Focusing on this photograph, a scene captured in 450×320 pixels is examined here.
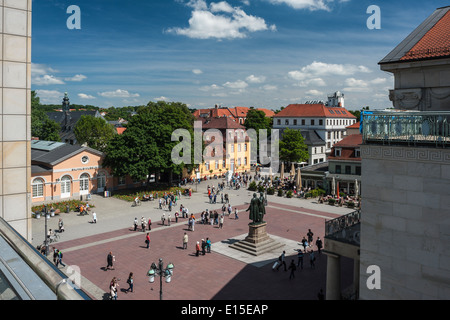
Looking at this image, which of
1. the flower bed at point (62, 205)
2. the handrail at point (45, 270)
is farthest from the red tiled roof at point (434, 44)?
the flower bed at point (62, 205)

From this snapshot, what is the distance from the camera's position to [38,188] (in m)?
40.7

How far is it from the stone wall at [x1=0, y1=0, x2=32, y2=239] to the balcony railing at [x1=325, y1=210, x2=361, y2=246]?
38.6 feet

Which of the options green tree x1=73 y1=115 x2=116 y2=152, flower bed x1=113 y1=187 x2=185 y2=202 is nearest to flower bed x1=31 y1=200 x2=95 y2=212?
flower bed x1=113 y1=187 x2=185 y2=202

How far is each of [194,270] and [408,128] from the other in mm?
15169

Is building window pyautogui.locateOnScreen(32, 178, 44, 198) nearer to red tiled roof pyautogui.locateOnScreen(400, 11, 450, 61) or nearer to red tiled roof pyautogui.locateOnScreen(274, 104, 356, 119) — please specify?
red tiled roof pyautogui.locateOnScreen(400, 11, 450, 61)

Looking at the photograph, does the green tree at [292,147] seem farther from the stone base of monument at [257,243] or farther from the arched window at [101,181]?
the stone base of monument at [257,243]

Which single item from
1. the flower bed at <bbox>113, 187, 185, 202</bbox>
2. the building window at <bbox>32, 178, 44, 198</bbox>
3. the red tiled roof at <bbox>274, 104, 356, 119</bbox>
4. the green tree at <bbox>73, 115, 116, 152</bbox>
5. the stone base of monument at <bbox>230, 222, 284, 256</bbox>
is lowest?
the stone base of monument at <bbox>230, 222, 284, 256</bbox>

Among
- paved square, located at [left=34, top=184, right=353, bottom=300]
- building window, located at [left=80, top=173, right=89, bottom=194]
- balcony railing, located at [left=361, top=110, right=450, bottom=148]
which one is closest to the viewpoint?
balcony railing, located at [left=361, top=110, right=450, bottom=148]

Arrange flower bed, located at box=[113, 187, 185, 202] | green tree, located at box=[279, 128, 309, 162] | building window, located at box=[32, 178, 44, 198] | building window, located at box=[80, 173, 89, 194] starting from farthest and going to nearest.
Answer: green tree, located at box=[279, 128, 309, 162] → building window, located at box=[80, 173, 89, 194] → flower bed, located at box=[113, 187, 185, 202] → building window, located at box=[32, 178, 44, 198]

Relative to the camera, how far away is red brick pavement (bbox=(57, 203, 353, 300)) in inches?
746

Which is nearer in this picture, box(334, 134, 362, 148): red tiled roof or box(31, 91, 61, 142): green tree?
box(334, 134, 362, 148): red tiled roof

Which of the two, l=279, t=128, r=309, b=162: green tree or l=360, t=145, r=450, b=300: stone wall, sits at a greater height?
l=279, t=128, r=309, b=162: green tree

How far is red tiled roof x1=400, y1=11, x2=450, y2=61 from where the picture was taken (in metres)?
12.8

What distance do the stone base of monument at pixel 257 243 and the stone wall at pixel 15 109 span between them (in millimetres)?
15483
